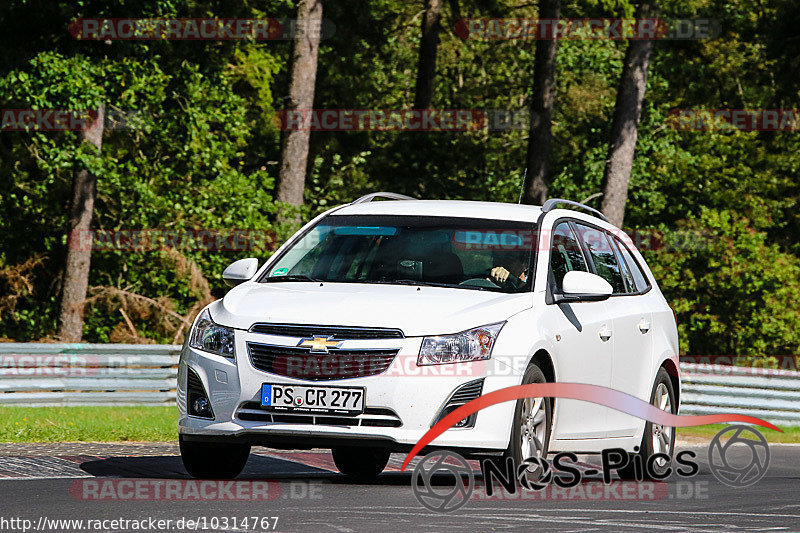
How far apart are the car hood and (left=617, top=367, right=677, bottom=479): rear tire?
2358 mm

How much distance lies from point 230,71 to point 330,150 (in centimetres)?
582

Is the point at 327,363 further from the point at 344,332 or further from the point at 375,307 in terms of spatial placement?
the point at 375,307

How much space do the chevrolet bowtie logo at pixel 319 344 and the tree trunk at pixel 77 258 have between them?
21288 mm

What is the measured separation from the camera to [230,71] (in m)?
37.8

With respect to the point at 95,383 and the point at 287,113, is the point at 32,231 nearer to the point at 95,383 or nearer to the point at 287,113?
the point at 287,113

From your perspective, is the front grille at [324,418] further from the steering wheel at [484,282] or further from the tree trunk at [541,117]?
the tree trunk at [541,117]

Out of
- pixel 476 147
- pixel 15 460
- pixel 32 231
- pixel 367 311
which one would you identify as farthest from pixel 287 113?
pixel 367 311

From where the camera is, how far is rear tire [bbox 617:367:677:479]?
10570 millimetres

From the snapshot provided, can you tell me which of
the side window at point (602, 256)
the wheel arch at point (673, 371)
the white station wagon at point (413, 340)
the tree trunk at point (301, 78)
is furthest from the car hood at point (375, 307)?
the tree trunk at point (301, 78)

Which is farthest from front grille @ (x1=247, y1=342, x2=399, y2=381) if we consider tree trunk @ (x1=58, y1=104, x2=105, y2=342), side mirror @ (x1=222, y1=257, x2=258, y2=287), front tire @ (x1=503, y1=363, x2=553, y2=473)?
tree trunk @ (x1=58, y1=104, x2=105, y2=342)

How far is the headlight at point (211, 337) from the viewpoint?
27.6 ft

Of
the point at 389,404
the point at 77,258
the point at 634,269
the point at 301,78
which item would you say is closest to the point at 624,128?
the point at 301,78

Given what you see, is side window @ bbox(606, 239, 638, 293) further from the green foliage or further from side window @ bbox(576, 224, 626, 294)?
the green foliage

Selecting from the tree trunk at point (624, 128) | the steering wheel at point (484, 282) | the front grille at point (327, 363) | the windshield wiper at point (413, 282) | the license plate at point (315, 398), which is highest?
the tree trunk at point (624, 128)
